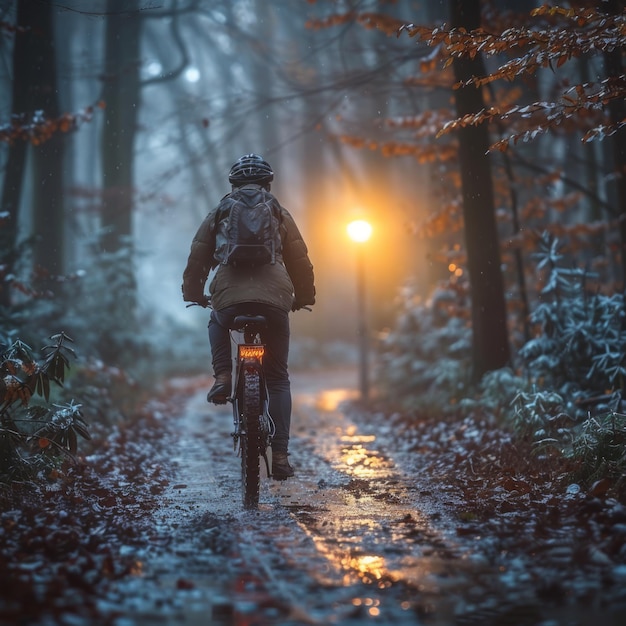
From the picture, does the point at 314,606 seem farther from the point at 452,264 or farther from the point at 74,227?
the point at 74,227

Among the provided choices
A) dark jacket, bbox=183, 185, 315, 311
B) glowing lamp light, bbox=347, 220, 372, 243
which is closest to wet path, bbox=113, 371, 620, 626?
dark jacket, bbox=183, 185, 315, 311

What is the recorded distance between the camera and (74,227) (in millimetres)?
16266

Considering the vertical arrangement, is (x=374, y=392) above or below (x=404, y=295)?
below

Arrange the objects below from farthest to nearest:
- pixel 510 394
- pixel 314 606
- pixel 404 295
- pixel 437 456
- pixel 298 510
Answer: pixel 404 295, pixel 510 394, pixel 437 456, pixel 298 510, pixel 314 606

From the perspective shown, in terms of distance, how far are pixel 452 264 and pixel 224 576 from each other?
9.91 meters

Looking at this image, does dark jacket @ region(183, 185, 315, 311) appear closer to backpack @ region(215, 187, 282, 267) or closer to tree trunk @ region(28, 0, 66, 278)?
backpack @ region(215, 187, 282, 267)

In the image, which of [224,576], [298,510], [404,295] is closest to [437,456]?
[298,510]

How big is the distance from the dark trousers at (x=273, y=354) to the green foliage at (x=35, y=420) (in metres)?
1.22

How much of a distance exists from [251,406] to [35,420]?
77.8 inches

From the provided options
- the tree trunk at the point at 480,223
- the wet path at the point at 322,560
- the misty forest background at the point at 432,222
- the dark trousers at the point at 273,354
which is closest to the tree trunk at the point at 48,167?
the misty forest background at the point at 432,222

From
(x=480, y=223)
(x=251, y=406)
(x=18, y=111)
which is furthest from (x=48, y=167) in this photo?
(x=251, y=406)

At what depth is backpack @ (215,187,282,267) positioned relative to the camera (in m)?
6.26

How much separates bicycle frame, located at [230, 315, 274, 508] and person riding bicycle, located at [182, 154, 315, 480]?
111 millimetres

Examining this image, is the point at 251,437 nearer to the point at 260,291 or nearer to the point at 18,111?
the point at 260,291
